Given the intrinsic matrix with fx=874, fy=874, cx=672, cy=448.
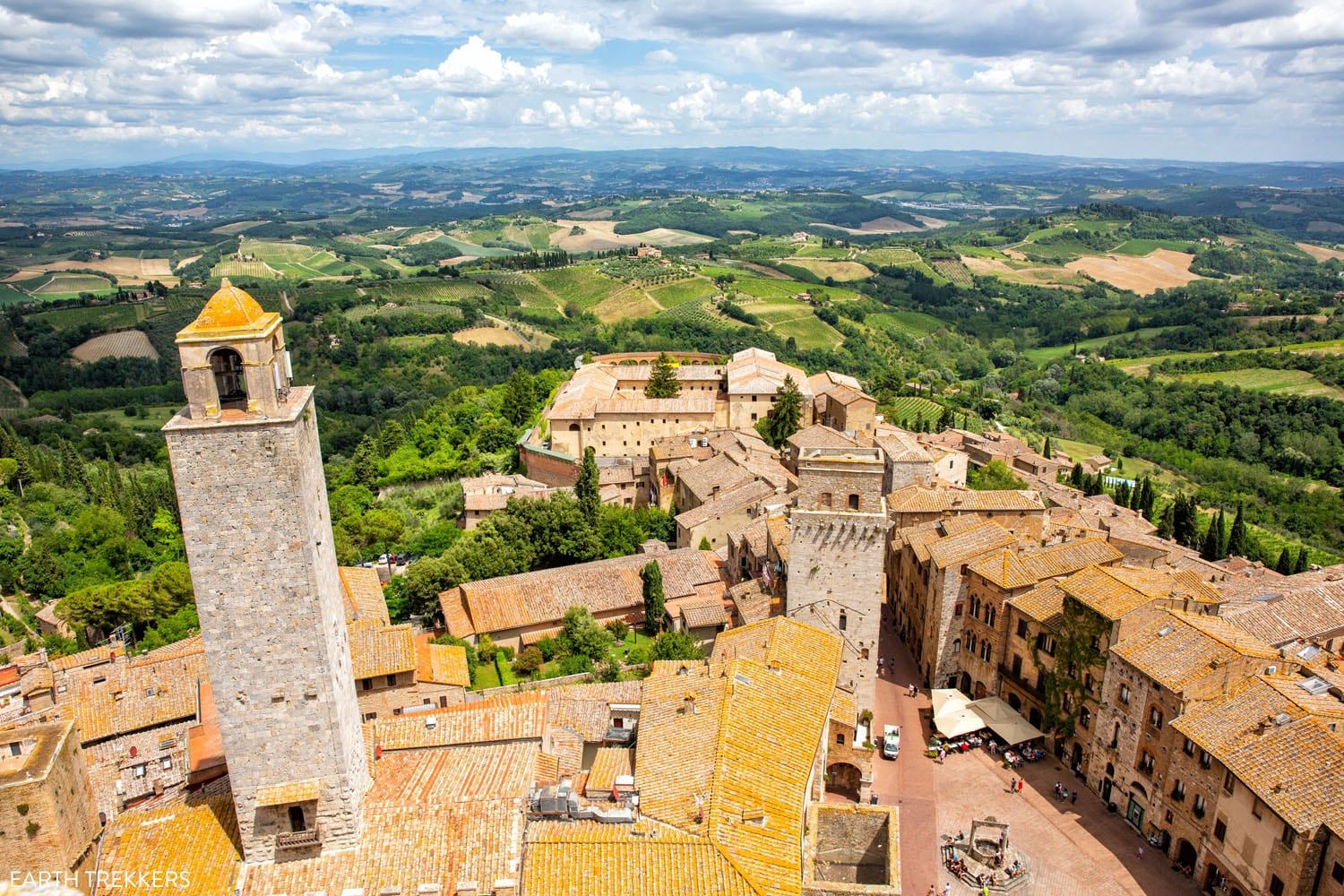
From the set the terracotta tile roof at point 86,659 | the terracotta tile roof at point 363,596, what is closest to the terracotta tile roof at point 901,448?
the terracotta tile roof at point 363,596

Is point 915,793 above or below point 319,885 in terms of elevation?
below

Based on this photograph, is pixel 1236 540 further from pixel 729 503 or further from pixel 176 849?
pixel 176 849

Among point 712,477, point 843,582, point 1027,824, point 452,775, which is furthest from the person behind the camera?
point 712,477

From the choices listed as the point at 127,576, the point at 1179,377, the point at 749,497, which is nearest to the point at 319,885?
the point at 749,497

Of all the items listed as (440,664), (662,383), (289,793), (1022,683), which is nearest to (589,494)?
(440,664)

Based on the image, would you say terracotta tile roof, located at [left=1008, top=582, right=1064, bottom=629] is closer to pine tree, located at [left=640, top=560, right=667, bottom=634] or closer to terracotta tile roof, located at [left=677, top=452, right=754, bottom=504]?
pine tree, located at [left=640, top=560, right=667, bottom=634]

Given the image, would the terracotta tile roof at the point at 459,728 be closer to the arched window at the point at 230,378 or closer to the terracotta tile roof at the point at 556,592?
the arched window at the point at 230,378

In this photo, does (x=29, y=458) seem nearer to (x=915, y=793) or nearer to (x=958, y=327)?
(x=915, y=793)

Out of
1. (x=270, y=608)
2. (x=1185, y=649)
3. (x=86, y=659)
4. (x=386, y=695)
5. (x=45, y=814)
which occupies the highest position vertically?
(x=270, y=608)
